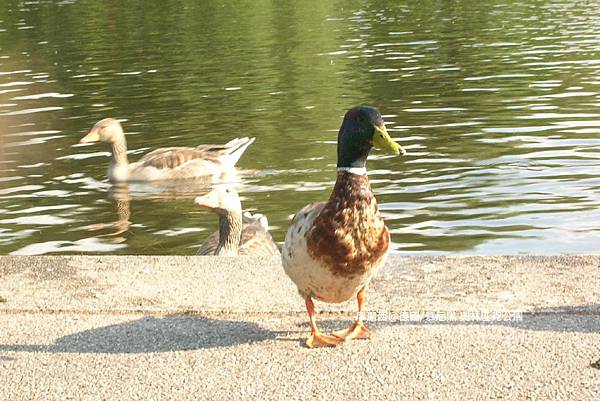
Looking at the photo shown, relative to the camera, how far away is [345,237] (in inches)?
223

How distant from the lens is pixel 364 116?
19.1 ft

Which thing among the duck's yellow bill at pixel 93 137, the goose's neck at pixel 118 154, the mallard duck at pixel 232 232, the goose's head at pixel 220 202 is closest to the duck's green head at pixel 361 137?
the mallard duck at pixel 232 232

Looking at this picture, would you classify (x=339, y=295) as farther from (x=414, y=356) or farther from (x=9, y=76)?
(x=9, y=76)

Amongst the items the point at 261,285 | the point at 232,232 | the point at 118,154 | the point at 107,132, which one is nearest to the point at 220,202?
the point at 232,232

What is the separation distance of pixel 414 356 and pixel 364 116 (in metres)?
1.27

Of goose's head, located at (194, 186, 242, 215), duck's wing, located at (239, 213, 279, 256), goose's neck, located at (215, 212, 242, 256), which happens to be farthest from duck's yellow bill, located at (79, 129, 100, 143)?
goose's neck, located at (215, 212, 242, 256)

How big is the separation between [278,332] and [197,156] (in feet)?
31.8

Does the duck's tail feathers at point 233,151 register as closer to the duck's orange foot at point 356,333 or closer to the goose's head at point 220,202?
the goose's head at point 220,202

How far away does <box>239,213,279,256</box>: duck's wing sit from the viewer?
1034cm

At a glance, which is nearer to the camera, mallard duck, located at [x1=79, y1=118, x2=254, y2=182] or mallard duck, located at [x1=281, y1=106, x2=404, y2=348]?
mallard duck, located at [x1=281, y1=106, x2=404, y2=348]

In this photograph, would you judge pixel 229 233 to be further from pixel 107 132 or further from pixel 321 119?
pixel 321 119

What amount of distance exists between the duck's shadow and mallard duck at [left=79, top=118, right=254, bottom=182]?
9.19 metres

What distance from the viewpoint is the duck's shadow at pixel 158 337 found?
19.7 ft

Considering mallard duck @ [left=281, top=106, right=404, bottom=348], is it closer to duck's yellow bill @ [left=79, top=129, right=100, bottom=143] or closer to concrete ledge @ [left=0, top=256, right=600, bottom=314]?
concrete ledge @ [left=0, top=256, right=600, bottom=314]
